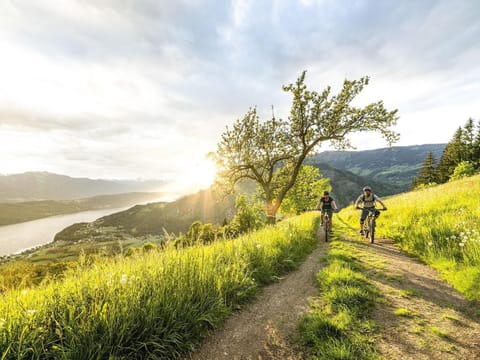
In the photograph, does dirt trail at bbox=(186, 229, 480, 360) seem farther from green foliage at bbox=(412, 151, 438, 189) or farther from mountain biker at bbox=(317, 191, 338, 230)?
green foliage at bbox=(412, 151, 438, 189)

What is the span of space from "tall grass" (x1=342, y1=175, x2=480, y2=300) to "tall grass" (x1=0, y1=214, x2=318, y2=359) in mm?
5902

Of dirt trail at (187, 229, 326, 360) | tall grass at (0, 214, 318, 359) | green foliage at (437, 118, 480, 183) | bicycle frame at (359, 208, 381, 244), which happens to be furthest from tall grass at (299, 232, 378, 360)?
green foliage at (437, 118, 480, 183)

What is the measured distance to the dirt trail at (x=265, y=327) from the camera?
4168 millimetres

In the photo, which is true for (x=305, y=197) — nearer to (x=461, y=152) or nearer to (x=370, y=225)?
(x=370, y=225)

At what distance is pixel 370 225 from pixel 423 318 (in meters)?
9.08

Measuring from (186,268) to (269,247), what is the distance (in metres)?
4.29

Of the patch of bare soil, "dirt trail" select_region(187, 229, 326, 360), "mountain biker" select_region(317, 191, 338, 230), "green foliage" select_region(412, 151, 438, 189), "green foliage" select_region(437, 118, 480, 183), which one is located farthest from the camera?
"green foliage" select_region(412, 151, 438, 189)

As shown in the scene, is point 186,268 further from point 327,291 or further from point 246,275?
point 327,291

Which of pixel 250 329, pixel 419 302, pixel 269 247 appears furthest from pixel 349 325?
pixel 269 247

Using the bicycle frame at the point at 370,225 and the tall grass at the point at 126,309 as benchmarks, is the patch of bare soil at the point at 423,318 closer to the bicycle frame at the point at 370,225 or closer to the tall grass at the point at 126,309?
the tall grass at the point at 126,309

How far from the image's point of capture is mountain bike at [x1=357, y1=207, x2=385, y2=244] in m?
12.8

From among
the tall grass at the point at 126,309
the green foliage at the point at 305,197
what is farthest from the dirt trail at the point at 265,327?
the green foliage at the point at 305,197

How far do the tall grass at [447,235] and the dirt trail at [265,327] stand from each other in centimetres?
408

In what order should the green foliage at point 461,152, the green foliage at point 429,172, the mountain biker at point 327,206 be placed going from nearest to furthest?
the mountain biker at point 327,206, the green foliage at point 461,152, the green foliage at point 429,172
